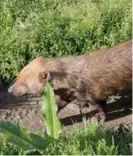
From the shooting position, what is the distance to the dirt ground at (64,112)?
6830 millimetres

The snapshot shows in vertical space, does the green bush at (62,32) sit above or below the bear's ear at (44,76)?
above

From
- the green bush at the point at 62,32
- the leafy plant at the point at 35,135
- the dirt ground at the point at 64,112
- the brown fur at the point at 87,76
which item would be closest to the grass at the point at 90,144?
the leafy plant at the point at 35,135

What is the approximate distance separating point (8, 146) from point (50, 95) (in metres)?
0.64

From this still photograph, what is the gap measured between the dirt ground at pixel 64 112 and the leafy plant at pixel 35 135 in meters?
0.80

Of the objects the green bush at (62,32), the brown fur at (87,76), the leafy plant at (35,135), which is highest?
the green bush at (62,32)

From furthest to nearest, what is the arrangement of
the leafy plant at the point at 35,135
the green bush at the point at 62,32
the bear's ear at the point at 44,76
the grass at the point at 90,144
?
the green bush at the point at 62,32
the bear's ear at the point at 44,76
the leafy plant at the point at 35,135
the grass at the point at 90,144

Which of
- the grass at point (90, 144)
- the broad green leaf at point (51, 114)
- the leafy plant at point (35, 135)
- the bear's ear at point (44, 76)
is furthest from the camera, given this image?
the bear's ear at point (44, 76)

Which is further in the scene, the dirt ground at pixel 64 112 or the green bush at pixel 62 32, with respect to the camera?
the green bush at pixel 62 32

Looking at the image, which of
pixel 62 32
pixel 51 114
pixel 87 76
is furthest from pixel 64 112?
pixel 51 114

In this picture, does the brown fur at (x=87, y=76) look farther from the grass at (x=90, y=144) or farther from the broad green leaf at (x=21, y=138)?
the broad green leaf at (x=21, y=138)

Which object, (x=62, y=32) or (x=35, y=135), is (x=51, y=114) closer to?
(x=35, y=135)

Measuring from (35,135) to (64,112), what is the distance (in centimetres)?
162

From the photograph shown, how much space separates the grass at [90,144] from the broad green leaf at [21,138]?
101 millimetres

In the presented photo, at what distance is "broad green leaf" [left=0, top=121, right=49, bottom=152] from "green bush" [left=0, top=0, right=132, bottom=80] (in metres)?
2.18
